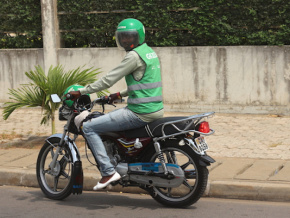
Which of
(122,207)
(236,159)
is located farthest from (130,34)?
(236,159)

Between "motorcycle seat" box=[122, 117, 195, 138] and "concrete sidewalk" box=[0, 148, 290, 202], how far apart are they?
0.95 metres

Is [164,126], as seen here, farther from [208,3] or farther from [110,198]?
[208,3]

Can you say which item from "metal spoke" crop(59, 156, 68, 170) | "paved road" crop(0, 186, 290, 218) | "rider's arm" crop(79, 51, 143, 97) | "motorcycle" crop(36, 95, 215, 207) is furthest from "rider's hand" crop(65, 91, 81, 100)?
"paved road" crop(0, 186, 290, 218)

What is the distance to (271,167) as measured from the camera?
713cm

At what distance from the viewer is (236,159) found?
7652 mm

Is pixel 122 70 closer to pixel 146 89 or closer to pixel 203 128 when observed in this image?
pixel 146 89

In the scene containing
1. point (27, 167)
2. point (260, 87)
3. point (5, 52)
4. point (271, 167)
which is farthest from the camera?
point (5, 52)

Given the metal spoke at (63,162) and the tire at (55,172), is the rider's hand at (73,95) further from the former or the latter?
the metal spoke at (63,162)

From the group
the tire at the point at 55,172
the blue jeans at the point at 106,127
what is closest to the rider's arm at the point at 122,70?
the blue jeans at the point at 106,127

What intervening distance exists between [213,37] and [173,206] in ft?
18.6

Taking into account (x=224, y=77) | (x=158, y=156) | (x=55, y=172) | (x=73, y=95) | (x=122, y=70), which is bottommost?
(x=55, y=172)

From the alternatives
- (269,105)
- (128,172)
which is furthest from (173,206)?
(269,105)

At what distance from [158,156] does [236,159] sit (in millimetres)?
1889

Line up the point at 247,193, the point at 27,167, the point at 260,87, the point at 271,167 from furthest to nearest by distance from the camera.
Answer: the point at 260,87
the point at 27,167
the point at 271,167
the point at 247,193
